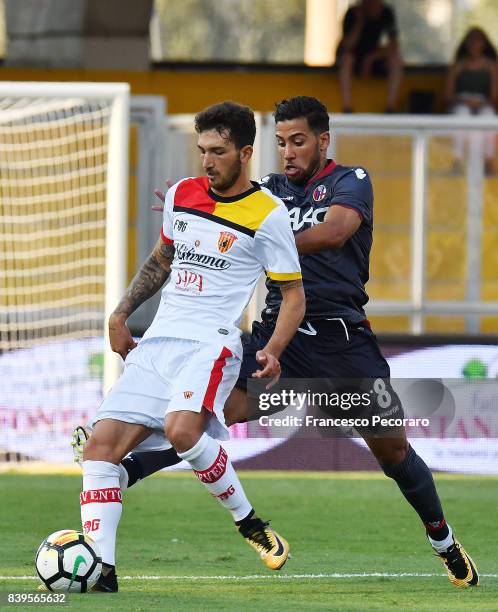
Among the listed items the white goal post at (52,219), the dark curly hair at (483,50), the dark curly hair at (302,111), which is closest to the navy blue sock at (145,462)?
the dark curly hair at (302,111)

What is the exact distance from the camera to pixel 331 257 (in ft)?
21.1

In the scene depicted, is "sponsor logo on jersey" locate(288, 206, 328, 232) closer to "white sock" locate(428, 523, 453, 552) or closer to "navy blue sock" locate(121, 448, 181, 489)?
"navy blue sock" locate(121, 448, 181, 489)

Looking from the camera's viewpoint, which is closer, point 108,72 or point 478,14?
point 108,72

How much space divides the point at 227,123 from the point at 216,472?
1.36 metres

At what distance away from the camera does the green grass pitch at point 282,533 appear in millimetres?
5906

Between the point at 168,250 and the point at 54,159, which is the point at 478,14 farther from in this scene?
the point at 168,250

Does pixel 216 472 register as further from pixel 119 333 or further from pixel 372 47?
pixel 372 47

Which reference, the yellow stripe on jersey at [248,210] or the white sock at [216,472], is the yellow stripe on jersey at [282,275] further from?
the white sock at [216,472]

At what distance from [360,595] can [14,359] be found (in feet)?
18.0

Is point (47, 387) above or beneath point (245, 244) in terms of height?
beneath

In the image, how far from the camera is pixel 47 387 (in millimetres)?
10977

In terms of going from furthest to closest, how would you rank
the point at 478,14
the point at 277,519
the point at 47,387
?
the point at 478,14 → the point at 47,387 → the point at 277,519

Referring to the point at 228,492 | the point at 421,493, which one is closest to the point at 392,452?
the point at 421,493

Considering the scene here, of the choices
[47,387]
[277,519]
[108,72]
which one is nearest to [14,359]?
[47,387]
